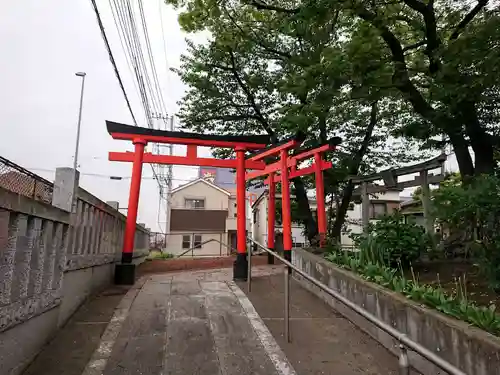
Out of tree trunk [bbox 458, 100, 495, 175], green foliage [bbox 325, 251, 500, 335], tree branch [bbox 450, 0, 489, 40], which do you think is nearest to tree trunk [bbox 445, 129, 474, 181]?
tree trunk [bbox 458, 100, 495, 175]

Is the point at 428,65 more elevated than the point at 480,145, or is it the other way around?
the point at 428,65

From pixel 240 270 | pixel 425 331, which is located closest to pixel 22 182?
pixel 425 331

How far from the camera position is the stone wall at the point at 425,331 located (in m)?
2.41

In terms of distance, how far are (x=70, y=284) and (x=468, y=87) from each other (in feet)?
20.0

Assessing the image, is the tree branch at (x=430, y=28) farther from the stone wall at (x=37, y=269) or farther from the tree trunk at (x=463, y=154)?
the stone wall at (x=37, y=269)

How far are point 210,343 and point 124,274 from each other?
12.0ft

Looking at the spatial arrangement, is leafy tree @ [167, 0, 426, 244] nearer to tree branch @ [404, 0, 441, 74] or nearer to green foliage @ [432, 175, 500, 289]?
tree branch @ [404, 0, 441, 74]

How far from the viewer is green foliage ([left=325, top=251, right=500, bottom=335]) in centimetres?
263

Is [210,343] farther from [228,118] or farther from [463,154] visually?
[228,118]

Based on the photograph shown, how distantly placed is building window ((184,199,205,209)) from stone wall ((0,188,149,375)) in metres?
22.4

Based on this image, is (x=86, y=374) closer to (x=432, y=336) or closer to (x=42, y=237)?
(x=42, y=237)

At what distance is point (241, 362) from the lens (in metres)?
A: 3.16

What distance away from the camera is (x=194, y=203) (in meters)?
27.6

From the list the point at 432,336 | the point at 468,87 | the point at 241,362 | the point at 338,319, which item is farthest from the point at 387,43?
the point at 241,362
